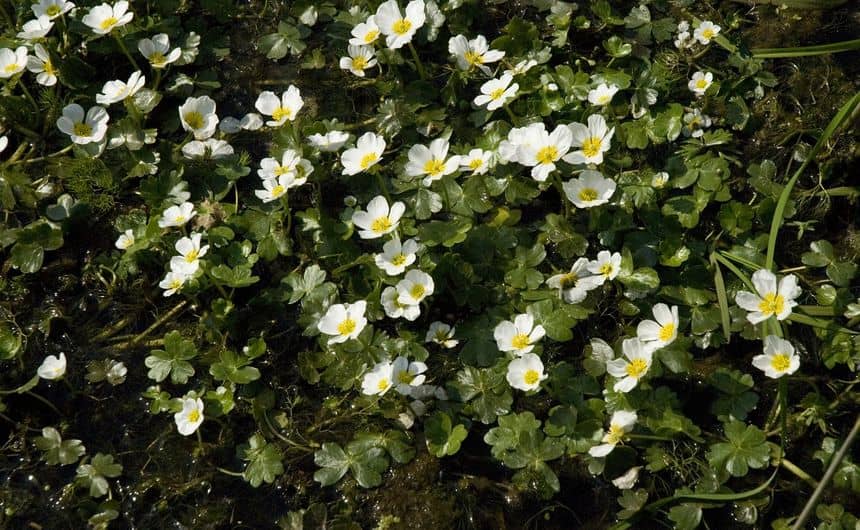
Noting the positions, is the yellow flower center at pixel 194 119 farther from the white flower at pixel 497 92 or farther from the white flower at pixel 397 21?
the white flower at pixel 497 92

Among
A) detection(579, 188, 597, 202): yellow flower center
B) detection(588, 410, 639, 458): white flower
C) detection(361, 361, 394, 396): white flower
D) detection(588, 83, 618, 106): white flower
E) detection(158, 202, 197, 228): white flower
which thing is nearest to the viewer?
detection(588, 410, 639, 458): white flower

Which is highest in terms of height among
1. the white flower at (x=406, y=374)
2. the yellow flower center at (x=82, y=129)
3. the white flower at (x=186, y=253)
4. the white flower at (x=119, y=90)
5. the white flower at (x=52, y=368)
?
the white flower at (x=119, y=90)

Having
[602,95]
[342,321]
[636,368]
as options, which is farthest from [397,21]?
[636,368]

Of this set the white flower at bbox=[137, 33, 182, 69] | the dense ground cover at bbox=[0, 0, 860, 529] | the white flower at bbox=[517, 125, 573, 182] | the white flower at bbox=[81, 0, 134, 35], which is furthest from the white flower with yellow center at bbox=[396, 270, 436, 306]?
the white flower at bbox=[81, 0, 134, 35]

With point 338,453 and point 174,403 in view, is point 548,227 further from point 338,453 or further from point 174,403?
point 174,403

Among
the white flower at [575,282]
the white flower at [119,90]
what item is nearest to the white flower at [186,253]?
the white flower at [119,90]

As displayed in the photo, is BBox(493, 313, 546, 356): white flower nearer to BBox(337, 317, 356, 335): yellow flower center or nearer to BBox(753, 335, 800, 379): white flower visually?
BBox(337, 317, 356, 335): yellow flower center
